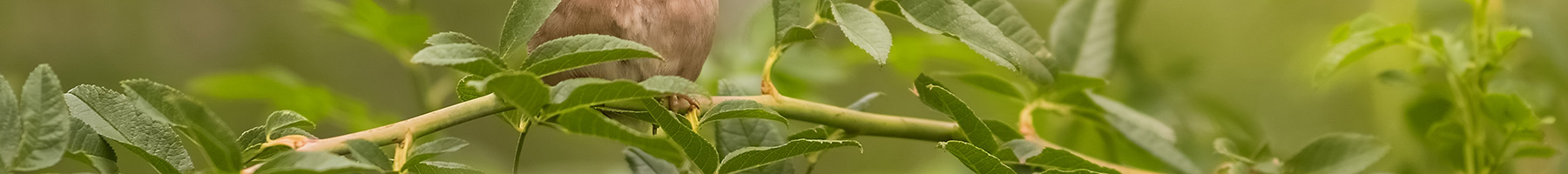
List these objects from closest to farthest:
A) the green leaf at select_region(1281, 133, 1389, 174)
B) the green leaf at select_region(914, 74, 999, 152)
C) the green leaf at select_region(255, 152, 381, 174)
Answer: the green leaf at select_region(255, 152, 381, 174) < the green leaf at select_region(914, 74, 999, 152) < the green leaf at select_region(1281, 133, 1389, 174)

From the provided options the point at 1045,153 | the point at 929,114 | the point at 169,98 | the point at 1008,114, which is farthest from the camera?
the point at 929,114

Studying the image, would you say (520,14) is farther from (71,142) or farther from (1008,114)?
(1008,114)

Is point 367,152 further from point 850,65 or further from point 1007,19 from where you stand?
point 850,65

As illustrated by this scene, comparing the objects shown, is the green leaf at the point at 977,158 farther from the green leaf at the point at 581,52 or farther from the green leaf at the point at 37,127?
the green leaf at the point at 37,127

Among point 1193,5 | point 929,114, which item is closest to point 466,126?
point 929,114

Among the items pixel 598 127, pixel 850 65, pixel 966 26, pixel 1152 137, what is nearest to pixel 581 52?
pixel 598 127

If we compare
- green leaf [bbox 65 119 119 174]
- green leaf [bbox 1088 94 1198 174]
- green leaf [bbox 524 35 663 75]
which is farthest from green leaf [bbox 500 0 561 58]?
green leaf [bbox 1088 94 1198 174]

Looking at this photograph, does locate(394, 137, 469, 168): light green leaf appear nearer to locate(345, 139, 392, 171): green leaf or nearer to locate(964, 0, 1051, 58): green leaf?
locate(345, 139, 392, 171): green leaf
